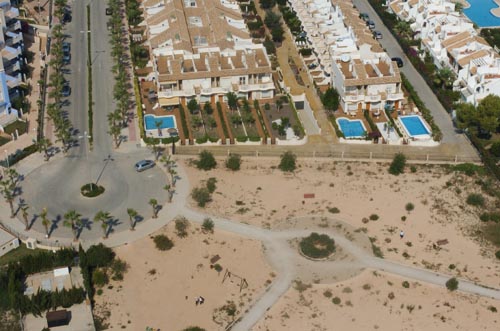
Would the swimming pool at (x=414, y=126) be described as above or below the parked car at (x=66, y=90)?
below

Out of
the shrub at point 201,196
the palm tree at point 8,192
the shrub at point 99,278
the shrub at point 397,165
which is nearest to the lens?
the shrub at point 99,278

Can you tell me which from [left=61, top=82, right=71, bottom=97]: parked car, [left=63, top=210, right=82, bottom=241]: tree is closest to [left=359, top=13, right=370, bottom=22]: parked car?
[left=61, top=82, right=71, bottom=97]: parked car

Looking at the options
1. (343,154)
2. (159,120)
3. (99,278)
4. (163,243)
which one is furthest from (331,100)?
(99,278)

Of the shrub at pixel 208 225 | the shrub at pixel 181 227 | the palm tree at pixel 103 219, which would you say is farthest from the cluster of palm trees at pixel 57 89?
the shrub at pixel 208 225

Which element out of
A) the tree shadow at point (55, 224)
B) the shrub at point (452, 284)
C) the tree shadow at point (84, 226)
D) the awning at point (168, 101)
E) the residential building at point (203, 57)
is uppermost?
the residential building at point (203, 57)

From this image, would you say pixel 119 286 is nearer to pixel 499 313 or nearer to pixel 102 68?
pixel 499 313

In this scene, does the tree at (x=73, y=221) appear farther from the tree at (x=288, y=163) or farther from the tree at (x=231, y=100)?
the tree at (x=231, y=100)

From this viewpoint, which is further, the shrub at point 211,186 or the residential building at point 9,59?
the residential building at point 9,59
